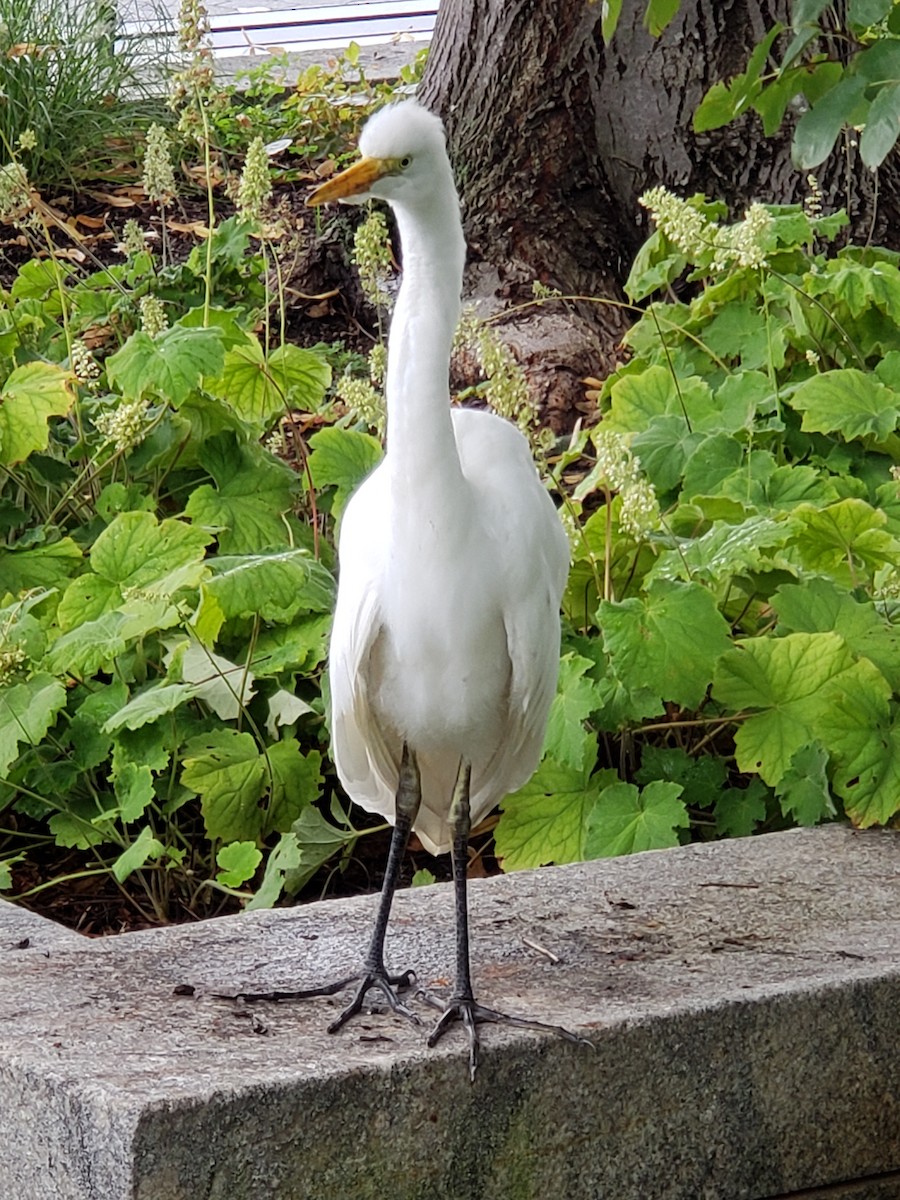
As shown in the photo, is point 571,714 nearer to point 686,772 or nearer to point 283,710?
point 686,772

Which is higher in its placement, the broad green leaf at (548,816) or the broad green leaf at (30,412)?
the broad green leaf at (30,412)

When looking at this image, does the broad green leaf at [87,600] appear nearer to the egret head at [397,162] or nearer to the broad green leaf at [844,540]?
the broad green leaf at [844,540]

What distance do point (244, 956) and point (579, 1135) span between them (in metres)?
0.62

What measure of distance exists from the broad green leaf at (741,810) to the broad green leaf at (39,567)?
5.23ft

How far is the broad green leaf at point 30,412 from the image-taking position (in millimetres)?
3982

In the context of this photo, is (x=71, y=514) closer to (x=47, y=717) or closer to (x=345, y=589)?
(x=47, y=717)

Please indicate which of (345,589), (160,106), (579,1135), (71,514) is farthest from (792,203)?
(579,1135)

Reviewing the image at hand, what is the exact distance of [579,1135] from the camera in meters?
2.28

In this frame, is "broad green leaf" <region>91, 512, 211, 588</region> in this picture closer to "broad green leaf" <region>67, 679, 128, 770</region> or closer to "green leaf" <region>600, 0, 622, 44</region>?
"broad green leaf" <region>67, 679, 128, 770</region>

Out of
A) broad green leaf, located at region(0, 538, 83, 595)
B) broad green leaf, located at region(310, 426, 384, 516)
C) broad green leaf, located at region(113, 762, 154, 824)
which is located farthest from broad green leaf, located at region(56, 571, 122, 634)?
broad green leaf, located at region(310, 426, 384, 516)

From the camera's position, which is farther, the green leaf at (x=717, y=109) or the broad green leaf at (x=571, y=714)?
the broad green leaf at (x=571, y=714)

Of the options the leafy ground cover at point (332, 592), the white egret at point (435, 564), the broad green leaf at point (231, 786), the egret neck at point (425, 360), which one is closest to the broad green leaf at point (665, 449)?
A: the leafy ground cover at point (332, 592)

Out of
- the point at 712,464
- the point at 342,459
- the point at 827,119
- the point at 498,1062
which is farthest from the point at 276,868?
the point at 827,119

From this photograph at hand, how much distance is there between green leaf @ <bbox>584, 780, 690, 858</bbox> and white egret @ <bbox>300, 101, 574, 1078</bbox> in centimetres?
71
